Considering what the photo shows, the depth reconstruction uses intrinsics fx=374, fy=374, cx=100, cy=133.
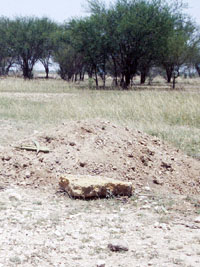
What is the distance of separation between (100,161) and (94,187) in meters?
0.94

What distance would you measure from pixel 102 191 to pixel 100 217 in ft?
1.86

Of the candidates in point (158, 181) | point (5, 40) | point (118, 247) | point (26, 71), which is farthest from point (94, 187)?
point (26, 71)

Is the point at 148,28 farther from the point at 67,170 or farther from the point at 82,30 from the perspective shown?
the point at 67,170

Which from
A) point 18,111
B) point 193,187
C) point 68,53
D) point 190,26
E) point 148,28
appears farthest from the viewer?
point 68,53

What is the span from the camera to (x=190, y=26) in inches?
1287

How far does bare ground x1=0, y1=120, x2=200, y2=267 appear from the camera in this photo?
2859mm

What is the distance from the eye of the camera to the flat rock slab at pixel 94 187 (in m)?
4.13

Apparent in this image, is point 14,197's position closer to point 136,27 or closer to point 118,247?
point 118,247

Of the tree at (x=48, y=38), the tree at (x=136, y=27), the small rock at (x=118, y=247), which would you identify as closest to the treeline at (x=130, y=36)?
the tree at (x=136, y=27)

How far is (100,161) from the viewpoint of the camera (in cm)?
504

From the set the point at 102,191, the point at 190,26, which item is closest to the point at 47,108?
the point at 102,191

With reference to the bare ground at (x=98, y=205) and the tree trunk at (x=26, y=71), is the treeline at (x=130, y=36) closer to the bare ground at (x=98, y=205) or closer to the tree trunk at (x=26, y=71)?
the tree trunk at (x=26, y=71)

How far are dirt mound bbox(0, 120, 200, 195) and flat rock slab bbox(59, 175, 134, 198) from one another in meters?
0.39

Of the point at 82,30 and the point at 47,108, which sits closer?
the point at 47,108
